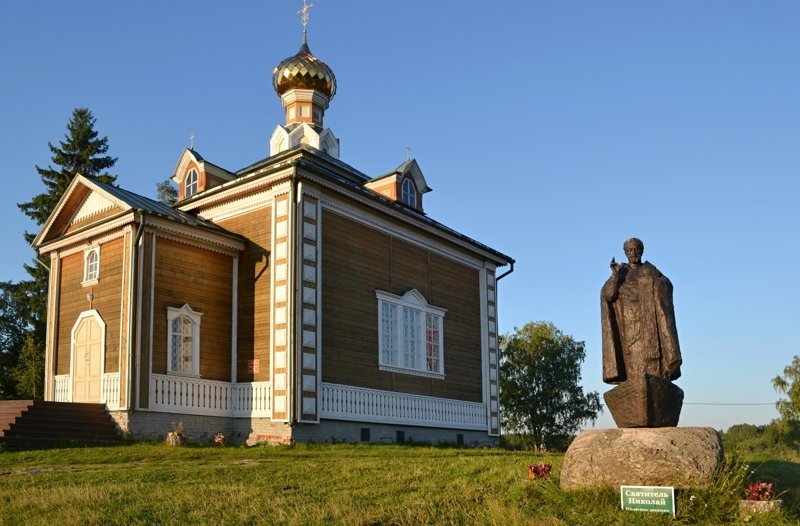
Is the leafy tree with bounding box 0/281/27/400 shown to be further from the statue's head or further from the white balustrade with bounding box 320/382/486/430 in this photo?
the statue's head

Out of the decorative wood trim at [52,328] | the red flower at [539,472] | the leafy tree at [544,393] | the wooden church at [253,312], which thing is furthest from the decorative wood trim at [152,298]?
the leafy tree at [544,393]

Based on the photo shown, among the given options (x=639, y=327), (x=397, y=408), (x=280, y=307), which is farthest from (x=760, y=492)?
(x=397, y=408)

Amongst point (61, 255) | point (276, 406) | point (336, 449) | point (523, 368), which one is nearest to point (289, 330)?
point (276, 406)

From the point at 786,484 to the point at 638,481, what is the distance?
12.5ft

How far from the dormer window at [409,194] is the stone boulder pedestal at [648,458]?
53.8ft

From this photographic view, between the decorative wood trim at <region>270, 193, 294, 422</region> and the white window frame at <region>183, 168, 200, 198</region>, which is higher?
the white window frame at <region>183, 168, 200, 198</region>

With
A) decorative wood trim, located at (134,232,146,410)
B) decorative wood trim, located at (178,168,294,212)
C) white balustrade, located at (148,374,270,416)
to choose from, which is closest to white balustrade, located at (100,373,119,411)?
decorative wood trim, located at (134,232,146,410)

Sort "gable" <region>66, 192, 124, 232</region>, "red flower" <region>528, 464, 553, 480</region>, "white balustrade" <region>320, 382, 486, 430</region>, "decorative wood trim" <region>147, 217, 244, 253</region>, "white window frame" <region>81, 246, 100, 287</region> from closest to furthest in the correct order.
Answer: "red flower" <region>528, 464, 553, 480</region> → "decorative wood trim" <region>147, 217, 244, 253</region> → "white balustrade" <region>320, 382, 486, 430</region> → "white window frame" <region>81, 246, 100, 287</region> → "gable" <region>66, 192, 124, 232</region>

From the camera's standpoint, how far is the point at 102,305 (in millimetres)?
18625

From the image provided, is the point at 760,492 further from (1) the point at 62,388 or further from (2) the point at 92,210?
(2) the point at 92,210

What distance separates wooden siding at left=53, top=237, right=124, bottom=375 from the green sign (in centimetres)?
1283

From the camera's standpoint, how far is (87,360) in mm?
18844

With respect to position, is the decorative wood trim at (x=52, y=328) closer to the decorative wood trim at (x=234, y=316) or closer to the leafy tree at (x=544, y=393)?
the decorative wood trim at (x=234, y=316)

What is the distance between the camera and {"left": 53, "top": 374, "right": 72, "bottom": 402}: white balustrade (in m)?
19.3
